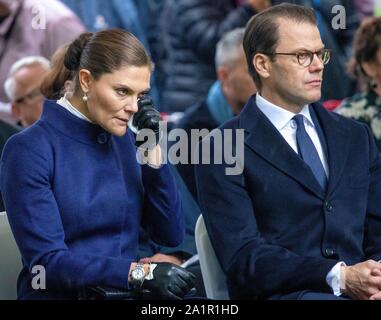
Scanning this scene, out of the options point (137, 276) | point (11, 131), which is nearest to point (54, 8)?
point (11, 131)

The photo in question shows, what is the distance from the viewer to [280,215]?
3072 mm

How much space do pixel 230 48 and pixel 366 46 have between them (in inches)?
22.8

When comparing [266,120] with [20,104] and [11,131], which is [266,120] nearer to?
[11,131]

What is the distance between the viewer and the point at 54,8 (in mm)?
5180

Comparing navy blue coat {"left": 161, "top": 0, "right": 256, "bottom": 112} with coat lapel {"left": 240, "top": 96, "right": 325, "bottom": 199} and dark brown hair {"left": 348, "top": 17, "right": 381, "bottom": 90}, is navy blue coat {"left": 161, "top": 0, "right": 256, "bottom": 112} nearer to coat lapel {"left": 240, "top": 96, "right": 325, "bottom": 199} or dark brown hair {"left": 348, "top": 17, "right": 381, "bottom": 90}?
dark brown hair {"left": 348, "top": 17, "right": 381, "bottom": 90}

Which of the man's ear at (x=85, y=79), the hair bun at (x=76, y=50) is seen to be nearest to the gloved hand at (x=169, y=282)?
the man's ear at (x=85, y=79)

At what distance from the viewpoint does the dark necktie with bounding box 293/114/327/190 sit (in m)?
3.15

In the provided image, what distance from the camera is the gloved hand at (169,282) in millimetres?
2779

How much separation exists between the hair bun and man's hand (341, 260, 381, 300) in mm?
942

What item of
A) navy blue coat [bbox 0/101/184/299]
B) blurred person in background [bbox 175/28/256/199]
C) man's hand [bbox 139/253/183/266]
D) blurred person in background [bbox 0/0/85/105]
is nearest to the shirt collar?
navy blue coat [bbox 0/101/184/299]

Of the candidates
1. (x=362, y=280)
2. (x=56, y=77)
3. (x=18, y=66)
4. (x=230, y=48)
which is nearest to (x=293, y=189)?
(x=362, y=280)

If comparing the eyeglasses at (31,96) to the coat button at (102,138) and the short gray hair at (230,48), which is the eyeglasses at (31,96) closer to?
the short gray hair at (230,48)

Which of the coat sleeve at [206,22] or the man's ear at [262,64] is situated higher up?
A: the man's ear at [262,64]

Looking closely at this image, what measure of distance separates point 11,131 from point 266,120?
141 centimetres
